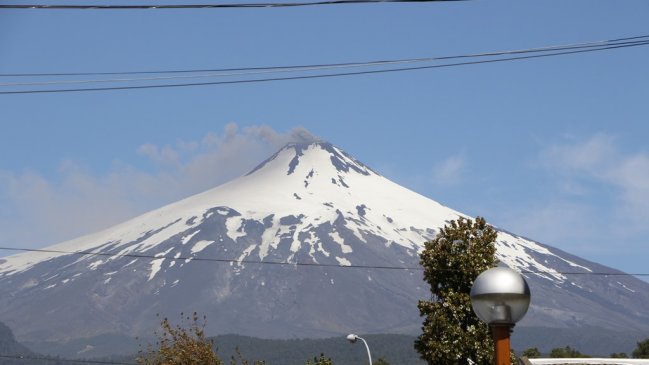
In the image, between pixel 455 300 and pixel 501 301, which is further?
pixel 455 300

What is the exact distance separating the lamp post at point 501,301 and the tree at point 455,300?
29744 millimetres

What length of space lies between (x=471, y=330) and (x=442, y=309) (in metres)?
1.51

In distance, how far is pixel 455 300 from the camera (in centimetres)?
4388

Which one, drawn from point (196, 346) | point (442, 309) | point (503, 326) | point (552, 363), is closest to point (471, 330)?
point (442, 309)

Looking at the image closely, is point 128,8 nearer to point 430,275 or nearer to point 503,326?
point 503,326

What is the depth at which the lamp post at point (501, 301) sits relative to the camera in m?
13.4

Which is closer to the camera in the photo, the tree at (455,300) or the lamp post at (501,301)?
the lamp post at (501,301)

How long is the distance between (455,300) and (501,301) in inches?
1209

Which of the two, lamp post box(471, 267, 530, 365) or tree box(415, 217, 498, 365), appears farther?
tree box(415, 217, 498, 365)

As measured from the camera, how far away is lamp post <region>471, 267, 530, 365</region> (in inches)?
529

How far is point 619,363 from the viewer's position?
52438 mm

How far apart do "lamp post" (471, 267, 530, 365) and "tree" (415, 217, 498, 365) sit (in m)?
29.7

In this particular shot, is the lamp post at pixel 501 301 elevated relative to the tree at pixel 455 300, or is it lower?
lower

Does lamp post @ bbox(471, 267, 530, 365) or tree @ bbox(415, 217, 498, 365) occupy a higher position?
tree @ bbox(415, 217, 498, 365)
